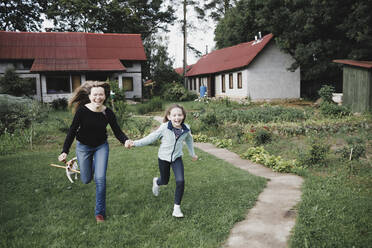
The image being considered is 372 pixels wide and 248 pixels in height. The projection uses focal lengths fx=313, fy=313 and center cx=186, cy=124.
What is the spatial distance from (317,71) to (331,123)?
Result: 1202 centimetres

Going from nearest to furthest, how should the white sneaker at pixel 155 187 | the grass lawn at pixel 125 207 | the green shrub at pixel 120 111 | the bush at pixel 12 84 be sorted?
the grass lawn at pixel 125 207 < the white sneaker at pixel 155 187 < the green shrub at pixel 120 111 < the bush at pixel 12 84

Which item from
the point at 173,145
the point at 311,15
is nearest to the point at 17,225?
the point at 173,145

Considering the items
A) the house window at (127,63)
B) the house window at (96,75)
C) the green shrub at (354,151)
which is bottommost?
the green shrub at (354,151)

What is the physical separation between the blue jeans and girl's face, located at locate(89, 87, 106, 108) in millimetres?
590

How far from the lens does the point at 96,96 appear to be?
4.17m

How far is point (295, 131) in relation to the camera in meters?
9.67

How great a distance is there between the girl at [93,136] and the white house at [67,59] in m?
22.1

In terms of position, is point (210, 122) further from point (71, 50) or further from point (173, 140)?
point (71, 50)

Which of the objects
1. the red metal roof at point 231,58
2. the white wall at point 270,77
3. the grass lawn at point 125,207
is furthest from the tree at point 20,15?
the grass lawn at point 125,207

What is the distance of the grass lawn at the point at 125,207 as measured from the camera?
3.62m

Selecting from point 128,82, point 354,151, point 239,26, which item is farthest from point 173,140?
point 239,26

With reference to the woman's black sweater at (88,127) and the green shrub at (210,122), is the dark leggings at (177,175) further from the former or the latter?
the green shrub at (210,122)

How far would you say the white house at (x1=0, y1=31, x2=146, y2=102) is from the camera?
991 inches

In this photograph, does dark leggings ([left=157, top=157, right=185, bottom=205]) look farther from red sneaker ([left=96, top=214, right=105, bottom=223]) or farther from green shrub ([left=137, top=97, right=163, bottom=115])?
green shrub ([left=137, top=97, right=163, bottom=115])
